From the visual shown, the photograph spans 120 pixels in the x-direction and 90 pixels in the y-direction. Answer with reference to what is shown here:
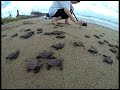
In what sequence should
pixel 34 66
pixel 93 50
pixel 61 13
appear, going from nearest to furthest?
pixel 34 66 → pixel 93 50 → pixel 61 13

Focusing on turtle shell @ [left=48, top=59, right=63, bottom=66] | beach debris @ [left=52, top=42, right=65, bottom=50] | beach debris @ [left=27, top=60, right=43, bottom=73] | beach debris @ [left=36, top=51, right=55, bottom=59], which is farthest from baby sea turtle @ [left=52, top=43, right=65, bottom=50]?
beach debris @ [left=27, top=60, right=43, bottom=73]

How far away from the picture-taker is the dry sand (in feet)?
9.29

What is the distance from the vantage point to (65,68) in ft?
9.93

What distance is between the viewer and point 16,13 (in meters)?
7.43

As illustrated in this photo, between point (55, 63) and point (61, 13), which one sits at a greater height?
point (61, 13)

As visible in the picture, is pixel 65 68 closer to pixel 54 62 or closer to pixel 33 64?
pixel 54 62

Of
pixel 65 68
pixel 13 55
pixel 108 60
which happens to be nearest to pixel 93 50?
pixel 108 60


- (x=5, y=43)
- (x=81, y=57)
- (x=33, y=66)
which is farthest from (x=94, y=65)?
(x=5, y=43)

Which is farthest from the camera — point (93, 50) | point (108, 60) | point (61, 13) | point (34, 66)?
point (61, 13)

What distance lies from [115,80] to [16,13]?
491cm

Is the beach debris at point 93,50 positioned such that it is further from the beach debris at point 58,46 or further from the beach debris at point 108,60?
the beach debris at point 58,46

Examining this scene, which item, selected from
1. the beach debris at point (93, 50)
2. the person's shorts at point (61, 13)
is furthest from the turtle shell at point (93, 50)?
the person's shorts at point (61, 13)

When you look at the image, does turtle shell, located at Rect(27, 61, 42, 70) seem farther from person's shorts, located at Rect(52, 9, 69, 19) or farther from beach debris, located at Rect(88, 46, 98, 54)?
person's shorts, located at Rect(52, 9, 69, 19)

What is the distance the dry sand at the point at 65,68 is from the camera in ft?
9.29
